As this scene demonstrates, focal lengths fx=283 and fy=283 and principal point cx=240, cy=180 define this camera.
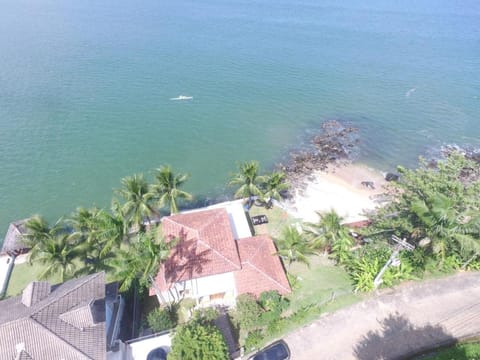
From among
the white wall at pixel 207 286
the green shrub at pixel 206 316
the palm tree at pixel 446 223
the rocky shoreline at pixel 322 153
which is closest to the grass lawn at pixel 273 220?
the rocky shoreline at pixel 322 153

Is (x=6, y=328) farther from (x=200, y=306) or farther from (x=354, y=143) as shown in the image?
(x=354, y=143)

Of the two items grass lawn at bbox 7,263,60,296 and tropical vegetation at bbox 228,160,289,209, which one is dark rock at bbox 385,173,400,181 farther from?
grass lawn at bbox 7,263,60,296

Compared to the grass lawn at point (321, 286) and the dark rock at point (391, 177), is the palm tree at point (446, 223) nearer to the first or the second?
the grass lawn at point (321, 286)

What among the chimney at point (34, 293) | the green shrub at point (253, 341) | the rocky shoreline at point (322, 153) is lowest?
the green shrub at point (253, 341)

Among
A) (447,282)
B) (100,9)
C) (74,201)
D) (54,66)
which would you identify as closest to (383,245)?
(447,282)

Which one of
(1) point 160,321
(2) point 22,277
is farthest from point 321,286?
(2) point 22,277

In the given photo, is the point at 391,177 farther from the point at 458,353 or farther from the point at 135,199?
the point at 135,199
